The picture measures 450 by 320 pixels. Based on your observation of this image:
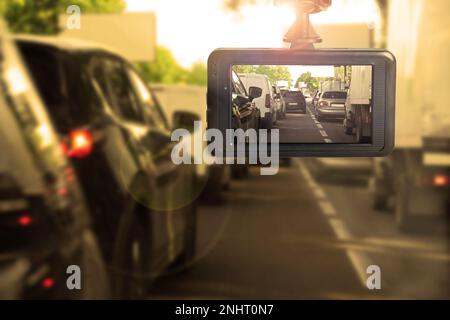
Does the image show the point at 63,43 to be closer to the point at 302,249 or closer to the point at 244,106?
the point at 244,106

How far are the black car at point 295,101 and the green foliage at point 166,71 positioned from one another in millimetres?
791

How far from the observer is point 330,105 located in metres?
2.66

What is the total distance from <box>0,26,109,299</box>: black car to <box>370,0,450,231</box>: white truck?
1.31 m

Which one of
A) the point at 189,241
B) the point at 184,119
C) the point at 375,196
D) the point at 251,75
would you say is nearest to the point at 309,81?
the point at 251,75

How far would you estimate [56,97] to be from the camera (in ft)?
11.0

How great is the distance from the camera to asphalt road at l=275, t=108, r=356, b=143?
8.26 ft

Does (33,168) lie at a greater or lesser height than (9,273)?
greater

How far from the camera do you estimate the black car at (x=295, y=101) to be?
2588 millimetres

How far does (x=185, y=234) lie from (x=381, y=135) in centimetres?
156

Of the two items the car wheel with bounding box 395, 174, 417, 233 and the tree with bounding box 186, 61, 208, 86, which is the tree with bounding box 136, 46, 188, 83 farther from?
the car wheel with bounding box 395, 174, 417, 233

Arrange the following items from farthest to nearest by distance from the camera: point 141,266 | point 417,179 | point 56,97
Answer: point 417,179 → point 141,266 → point 56,97

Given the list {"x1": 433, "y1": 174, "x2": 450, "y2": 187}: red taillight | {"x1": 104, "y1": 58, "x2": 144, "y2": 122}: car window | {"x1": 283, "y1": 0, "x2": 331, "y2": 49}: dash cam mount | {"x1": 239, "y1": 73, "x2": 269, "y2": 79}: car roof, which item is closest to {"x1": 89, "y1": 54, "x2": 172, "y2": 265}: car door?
{"x1": 104, "y1": 58, "x2": 144, "y2": 122}: car window

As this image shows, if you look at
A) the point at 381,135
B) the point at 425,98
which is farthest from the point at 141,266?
the point at 425,98
